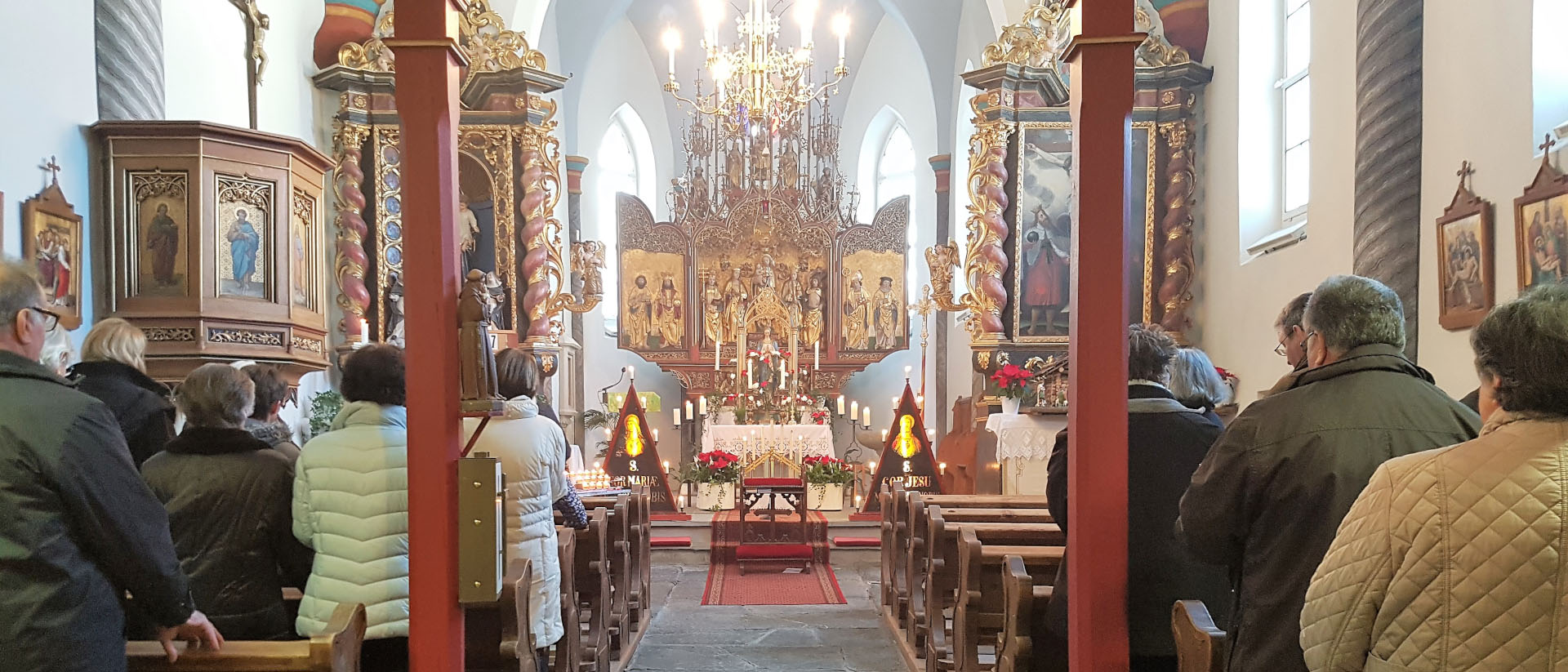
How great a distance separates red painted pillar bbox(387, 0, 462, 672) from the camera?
2.49 metres

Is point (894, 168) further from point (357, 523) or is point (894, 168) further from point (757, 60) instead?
point (357, 523)

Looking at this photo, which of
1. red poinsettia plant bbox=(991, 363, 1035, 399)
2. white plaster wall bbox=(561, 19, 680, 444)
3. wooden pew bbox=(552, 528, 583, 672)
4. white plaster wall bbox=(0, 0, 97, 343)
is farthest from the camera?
white plaster wall bbox=(561, 19, 680, 444)

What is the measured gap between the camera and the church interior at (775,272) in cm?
253

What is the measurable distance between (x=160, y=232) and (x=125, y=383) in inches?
136

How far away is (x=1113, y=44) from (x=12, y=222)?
555 cm

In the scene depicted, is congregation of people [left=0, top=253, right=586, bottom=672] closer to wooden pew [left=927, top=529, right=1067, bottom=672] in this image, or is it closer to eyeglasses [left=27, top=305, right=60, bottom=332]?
eyeglasses [left=27, top=305, right=60, bottom=332]

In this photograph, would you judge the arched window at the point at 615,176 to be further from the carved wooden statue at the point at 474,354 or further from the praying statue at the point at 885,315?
the carved wooden statue at the point at 474,354

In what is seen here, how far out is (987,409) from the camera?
980cm

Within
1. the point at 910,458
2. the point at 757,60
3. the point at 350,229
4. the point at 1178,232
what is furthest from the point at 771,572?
the point at 757,60

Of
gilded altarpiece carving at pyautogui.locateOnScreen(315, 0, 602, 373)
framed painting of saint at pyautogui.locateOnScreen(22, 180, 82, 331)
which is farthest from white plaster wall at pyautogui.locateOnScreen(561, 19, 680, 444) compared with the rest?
framed painting of saint at pyautogui.locateOnScreen(22, 180, 82, 331)

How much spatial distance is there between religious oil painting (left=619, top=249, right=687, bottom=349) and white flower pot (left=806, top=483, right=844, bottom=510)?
4873mm

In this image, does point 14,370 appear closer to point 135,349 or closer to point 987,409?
point 135,349

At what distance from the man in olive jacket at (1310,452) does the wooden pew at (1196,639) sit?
45 mm

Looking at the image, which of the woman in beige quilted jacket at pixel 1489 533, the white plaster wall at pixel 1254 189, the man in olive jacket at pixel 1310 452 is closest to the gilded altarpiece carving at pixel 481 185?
the white plaster wall at pixel 1254 189
